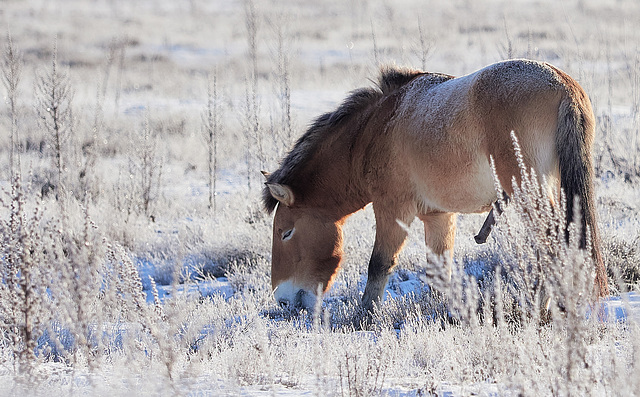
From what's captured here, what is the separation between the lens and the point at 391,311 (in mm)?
5051

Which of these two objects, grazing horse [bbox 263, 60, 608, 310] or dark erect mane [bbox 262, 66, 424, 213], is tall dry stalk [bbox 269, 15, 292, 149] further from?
grazing horse [bbox 263, 60, 608, 310]

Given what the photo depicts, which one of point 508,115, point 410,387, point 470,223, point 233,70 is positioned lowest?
point 410,387

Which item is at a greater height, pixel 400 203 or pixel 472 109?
pixel 472 109

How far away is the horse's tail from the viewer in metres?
3.68

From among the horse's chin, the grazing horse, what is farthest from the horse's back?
the horse's chin

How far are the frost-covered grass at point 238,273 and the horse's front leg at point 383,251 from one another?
0.60 feet

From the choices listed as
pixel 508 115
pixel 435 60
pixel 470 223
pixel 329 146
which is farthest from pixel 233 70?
pixel 508 115

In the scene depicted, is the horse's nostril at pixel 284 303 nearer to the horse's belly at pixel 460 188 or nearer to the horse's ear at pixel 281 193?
the horse's ear at pixel 281 193

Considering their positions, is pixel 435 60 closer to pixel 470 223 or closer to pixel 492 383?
pixel 470 223

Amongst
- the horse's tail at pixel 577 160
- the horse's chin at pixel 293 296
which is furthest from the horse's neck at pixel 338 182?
the horse's tail at pixel 577 160

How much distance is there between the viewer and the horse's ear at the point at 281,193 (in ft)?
17.2

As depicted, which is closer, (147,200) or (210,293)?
(210,293)

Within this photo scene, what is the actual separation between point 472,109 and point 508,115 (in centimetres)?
27

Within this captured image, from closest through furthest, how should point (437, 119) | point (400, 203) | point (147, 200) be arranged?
point (437, 119), point (400, 203), point (147, 200)
